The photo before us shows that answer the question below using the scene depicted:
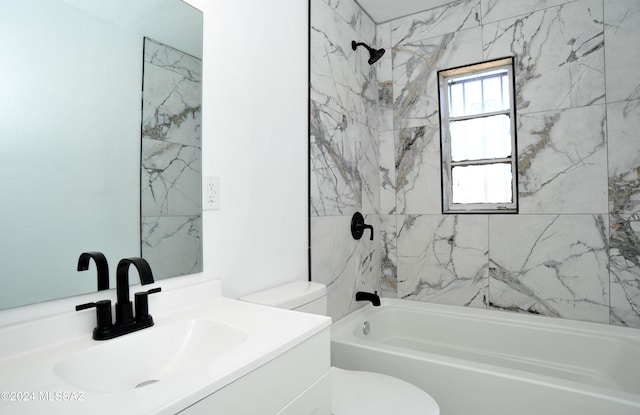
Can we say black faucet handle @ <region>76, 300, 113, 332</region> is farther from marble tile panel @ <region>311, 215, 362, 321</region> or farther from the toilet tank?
marble tile panel @ <region>311, 215, 362, 321</region>

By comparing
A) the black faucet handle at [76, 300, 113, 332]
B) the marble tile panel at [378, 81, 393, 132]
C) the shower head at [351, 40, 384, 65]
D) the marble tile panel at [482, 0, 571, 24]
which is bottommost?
the black faucet handle at [76, 300, 113, 332]

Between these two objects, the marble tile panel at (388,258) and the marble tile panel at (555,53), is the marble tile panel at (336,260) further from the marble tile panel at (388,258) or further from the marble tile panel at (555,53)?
the marble tile panel at (555,53)

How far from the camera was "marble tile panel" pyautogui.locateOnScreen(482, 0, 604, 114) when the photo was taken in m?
2.03

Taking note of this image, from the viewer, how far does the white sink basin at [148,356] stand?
794mm

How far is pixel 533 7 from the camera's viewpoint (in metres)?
2.19

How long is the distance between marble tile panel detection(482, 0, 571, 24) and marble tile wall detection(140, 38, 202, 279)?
2056 mm

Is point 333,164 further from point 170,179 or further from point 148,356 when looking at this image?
point 148,356

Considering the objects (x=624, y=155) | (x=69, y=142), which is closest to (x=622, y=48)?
(x=624, y=155)

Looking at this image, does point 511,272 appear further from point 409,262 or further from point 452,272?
point 409,262

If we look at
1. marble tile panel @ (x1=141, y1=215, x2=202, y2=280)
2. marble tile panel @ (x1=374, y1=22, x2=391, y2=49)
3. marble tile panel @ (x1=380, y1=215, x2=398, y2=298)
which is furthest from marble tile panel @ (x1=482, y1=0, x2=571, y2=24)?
marble tile panel @ (x1=141, y1=215, x2=202, y2=280)

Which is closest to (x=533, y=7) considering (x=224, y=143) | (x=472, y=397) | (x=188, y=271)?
(x=224, y=143)

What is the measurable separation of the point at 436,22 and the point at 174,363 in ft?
8.74

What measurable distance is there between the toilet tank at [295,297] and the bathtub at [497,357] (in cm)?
41

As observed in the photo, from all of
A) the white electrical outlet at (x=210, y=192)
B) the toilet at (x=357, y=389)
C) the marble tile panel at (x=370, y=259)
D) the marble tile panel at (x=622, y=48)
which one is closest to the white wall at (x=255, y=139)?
the white electrical outlet at (x=210, y=192)
